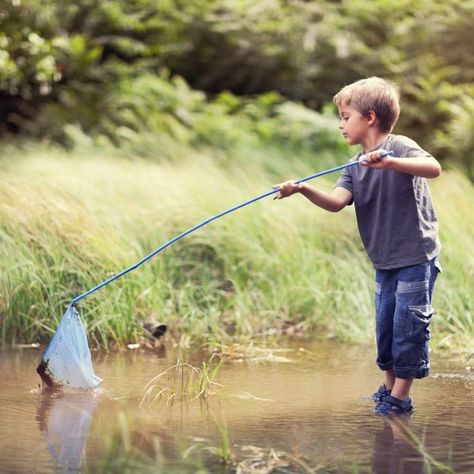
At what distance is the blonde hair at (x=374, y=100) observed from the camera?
489 centimetres

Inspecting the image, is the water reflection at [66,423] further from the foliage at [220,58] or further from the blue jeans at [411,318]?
the foliage at [220,58]

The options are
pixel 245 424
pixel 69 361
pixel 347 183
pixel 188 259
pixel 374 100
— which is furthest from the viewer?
pixel 188 259

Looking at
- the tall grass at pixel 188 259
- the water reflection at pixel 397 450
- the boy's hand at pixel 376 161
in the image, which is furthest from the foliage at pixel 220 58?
the water reflection at pixel 397 450

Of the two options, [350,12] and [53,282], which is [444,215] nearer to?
[53,282]

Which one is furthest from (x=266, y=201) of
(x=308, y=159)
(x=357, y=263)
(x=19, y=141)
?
(x=19, y=141)

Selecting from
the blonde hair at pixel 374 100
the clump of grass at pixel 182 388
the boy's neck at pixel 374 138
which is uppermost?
the blonde hair at pixel 374 100

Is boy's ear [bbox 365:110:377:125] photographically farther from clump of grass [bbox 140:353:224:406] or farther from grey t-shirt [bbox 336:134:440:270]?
clump of grass [bbox 140:353:224:406]

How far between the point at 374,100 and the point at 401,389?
4.36 ft

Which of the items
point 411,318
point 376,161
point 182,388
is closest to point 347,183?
point 376,161

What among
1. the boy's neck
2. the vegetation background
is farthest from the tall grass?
the boy's neck

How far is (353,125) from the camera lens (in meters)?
4.92

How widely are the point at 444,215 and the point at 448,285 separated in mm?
921

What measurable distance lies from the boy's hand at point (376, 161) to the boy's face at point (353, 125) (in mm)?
440

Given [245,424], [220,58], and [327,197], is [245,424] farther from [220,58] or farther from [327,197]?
[220,58]
